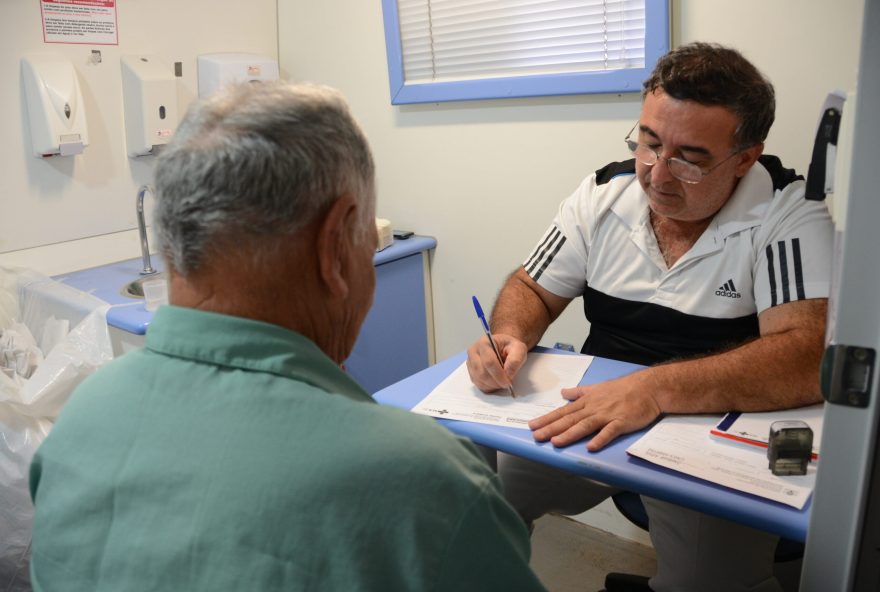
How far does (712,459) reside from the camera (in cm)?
125

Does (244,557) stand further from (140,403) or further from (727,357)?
(727,357)

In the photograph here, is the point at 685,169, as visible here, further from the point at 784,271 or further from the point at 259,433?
the point at 259,433

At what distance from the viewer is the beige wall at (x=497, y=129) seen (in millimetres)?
2033

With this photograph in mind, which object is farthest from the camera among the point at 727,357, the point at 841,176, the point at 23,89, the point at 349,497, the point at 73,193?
the point at 73,193

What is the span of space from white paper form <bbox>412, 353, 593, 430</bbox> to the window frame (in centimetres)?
99

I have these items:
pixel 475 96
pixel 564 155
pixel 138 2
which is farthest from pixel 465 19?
pixel 138 2

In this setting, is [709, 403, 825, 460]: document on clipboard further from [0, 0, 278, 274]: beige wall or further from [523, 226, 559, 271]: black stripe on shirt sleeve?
[0, 0, 278, 274]: beige wall

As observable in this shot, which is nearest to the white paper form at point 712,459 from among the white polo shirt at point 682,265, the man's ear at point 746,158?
the white polo shirt at point 682,265

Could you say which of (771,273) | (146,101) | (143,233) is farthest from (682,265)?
(146,101)

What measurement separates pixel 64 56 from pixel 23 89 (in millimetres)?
173

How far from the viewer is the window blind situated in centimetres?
229

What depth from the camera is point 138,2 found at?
105 inches

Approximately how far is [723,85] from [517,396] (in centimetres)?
84

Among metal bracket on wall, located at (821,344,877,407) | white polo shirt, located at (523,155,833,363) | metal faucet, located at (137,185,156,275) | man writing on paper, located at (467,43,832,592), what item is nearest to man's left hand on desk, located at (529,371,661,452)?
man writing on paper, located at (467,43,832,592)
